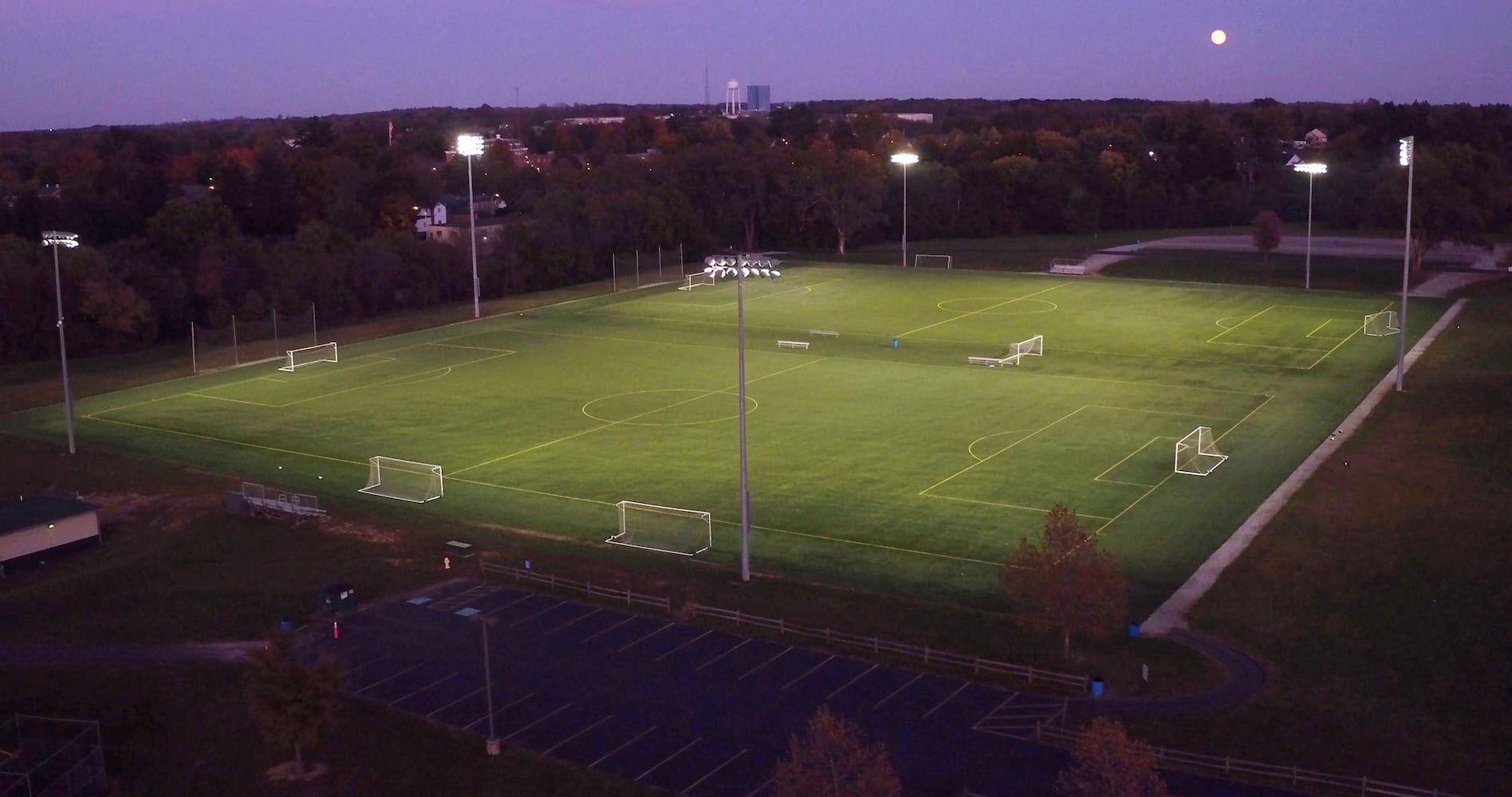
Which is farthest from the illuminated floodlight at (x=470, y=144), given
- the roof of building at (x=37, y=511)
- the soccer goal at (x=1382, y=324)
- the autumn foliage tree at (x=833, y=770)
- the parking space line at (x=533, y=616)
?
the autumn foliage tree at (x=833, y=770)

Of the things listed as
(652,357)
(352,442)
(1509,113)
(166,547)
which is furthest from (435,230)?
(1509,113)

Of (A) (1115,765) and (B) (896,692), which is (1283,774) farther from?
(B) (896,692)

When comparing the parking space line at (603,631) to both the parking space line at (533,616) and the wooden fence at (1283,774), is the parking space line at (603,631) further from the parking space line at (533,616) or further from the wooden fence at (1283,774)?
the wooden fence at (1283,774)

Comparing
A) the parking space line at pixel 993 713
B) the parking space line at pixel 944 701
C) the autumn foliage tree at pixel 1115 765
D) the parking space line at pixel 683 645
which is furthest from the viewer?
the parking space line at pixel 683 645

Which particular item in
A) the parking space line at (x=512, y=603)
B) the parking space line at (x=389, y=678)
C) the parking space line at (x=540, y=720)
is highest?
the parking space line at (x=512, y=603)

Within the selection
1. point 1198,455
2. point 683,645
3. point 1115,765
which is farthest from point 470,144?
point 1115,765

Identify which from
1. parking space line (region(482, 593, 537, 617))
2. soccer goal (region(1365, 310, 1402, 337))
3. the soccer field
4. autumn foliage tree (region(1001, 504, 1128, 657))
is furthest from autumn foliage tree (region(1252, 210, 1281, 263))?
parking space line (region(482, 593, 537, 617))

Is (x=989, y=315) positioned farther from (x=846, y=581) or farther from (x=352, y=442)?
(x=846, y=581)
